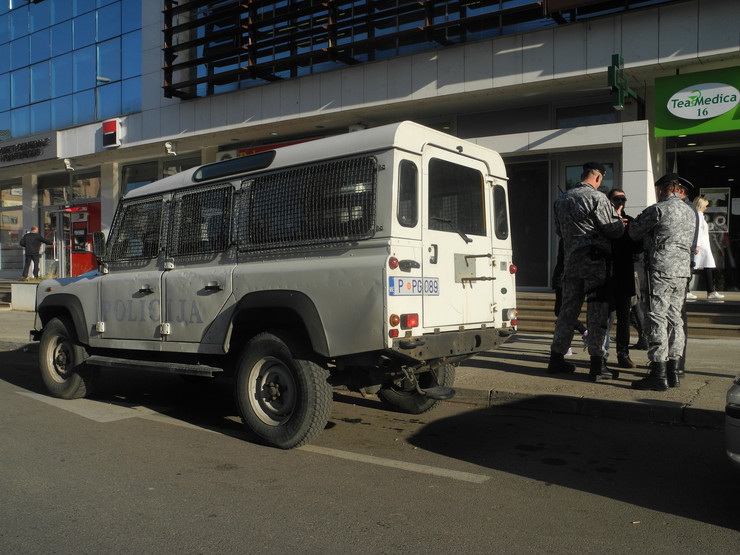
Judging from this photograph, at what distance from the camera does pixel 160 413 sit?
6.54m

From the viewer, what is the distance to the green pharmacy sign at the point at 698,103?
1115 centimetres

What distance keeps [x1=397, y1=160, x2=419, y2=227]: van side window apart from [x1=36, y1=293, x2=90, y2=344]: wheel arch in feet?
12.4

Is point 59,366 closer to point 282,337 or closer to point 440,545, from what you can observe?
point 282,337

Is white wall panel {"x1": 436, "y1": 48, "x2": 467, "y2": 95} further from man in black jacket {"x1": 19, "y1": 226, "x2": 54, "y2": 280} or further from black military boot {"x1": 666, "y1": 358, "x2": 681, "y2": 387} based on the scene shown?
man in black jacket {"x1": 19, "y1": 226, "x2": 54, "y2": 280}

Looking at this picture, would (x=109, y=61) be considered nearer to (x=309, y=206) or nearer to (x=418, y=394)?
(x=309, y=206)

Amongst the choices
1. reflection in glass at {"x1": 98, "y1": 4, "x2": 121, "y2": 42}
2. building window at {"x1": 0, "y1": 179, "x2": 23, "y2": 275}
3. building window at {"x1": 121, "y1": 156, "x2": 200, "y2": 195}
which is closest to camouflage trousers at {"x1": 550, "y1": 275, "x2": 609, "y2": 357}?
building window at {"x1": 121, "y1": 156, "x2": 200, "y2": 195}

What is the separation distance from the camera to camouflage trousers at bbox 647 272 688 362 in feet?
20.7

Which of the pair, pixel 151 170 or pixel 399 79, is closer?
pixel 399 79

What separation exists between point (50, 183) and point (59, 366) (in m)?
18.6

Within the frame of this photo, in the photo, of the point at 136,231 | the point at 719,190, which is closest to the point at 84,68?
the point at 136,231

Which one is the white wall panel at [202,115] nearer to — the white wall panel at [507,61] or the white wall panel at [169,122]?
the white wall panel at [169,122]

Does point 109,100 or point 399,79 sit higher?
point 109,100

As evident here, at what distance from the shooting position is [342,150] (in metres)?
5.00

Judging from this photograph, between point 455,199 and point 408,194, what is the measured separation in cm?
73
